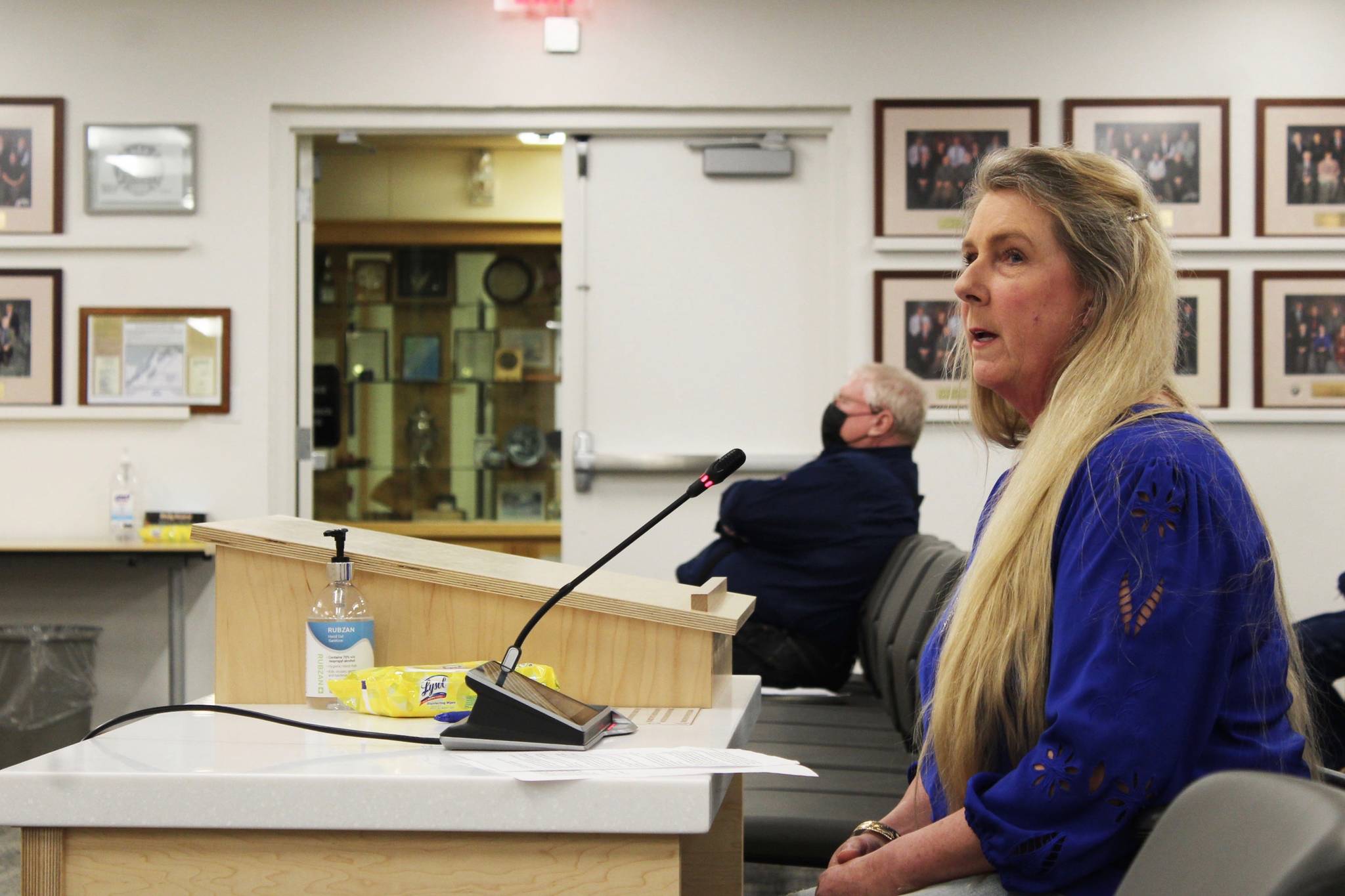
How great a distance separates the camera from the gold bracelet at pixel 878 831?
1.45 m

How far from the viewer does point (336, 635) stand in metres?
1.46

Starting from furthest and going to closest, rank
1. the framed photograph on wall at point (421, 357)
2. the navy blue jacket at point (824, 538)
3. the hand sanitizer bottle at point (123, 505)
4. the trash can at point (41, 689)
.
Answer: the framed photograph on wall at point (421, 357)
the hand sanitizer bottle at point (123, 505)
the trash can at point (41, 689)
the navy blue jacket at point (824, 538)

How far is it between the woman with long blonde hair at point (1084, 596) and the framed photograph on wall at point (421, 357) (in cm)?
440

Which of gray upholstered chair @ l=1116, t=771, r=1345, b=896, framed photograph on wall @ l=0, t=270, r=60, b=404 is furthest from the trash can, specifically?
gray upholstered chair @ l=1116, t=771, r=1345, b=896

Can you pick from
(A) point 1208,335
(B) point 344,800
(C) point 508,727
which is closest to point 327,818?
(B) point 344,800

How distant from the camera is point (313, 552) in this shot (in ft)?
4.97

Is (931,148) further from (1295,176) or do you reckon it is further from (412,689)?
(412,689)

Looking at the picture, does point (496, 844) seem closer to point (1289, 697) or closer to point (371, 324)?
point (1289, 697)

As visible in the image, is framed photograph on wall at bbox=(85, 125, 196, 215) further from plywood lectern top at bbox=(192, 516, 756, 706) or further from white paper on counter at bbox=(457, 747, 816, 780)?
white paper on counter at bbox=(457, 747, 816, 780)

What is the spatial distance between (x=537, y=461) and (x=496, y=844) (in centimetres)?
430

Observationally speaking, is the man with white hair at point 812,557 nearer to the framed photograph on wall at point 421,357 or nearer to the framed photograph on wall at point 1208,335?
the framed photograph on wall at point 1208,335

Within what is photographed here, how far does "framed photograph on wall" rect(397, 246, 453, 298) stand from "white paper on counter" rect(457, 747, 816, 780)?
461cm


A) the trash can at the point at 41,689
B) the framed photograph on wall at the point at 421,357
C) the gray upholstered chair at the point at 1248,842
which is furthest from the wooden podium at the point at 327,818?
the framed photograph on wall at the point at 421,357

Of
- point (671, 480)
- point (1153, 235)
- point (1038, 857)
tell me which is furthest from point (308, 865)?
point (671, 480)
